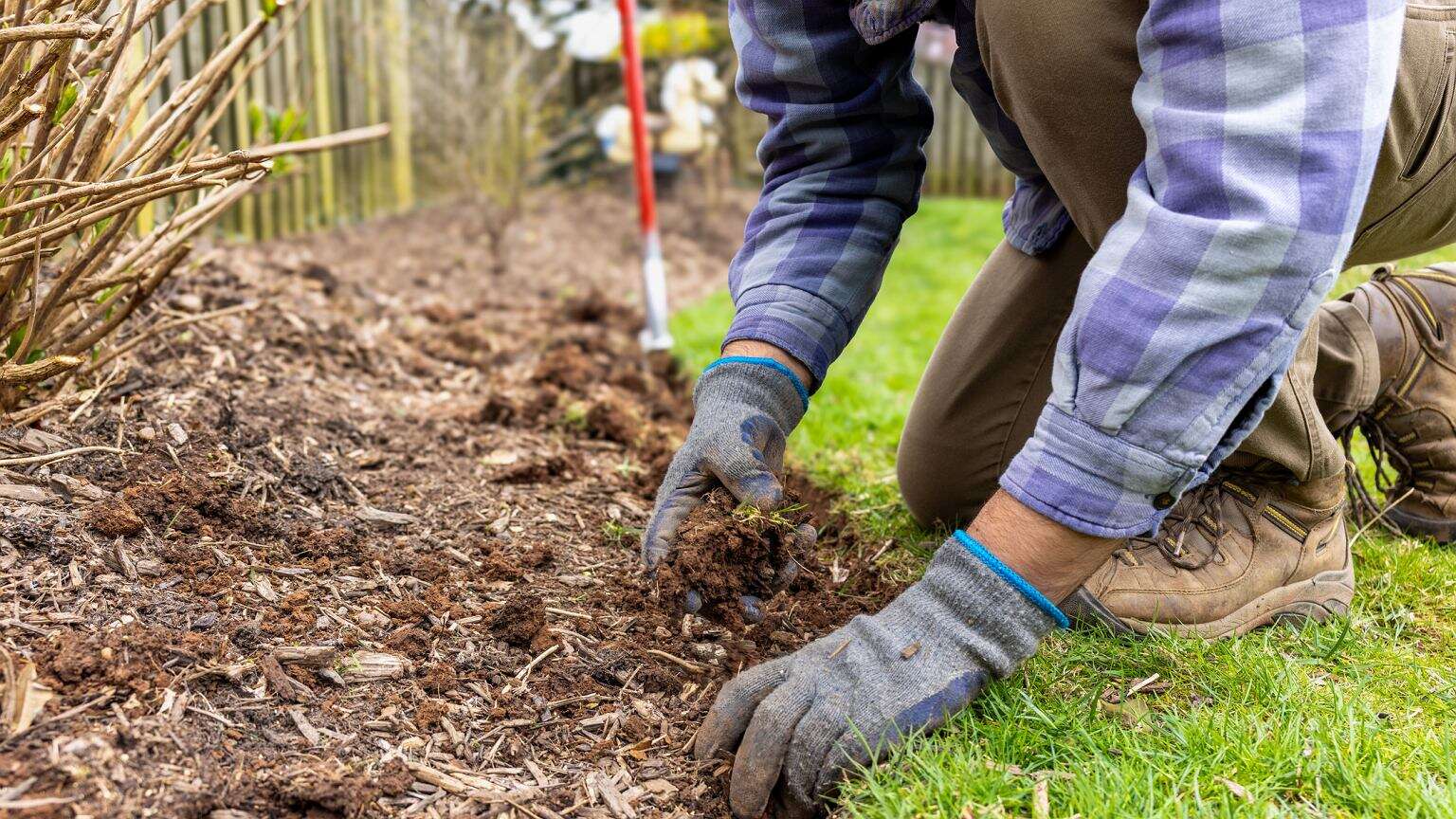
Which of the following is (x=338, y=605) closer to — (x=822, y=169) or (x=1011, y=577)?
(x=1011, y=577)

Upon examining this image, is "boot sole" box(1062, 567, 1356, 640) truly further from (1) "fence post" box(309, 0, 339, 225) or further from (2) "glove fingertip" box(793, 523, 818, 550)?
(1) "fence post" box(309, 0, 339, 225)

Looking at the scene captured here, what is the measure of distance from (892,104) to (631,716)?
1326mm

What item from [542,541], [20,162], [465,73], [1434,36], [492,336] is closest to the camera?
[1434,36]

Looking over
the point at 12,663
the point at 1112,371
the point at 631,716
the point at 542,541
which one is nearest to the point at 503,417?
the point at 542,541

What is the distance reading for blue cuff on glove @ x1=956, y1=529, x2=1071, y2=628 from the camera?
1.43m

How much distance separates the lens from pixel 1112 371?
1.34m

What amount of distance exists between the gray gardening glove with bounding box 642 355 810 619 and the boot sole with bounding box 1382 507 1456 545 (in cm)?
150

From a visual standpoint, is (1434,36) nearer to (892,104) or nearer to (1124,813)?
(892,104)

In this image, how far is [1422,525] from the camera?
2391 millimetres

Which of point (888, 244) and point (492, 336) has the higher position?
point (888, 244)

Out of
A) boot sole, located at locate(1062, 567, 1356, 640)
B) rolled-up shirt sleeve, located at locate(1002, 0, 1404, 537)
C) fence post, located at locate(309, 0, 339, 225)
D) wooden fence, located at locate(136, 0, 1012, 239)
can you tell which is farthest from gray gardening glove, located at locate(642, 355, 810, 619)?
fence post, located at locate(309, 0, 339, 225)

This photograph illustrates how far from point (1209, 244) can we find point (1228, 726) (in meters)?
0.74

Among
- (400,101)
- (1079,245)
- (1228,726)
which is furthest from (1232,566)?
(400,101)

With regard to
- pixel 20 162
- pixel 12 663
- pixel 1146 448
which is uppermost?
pixel 20 162
